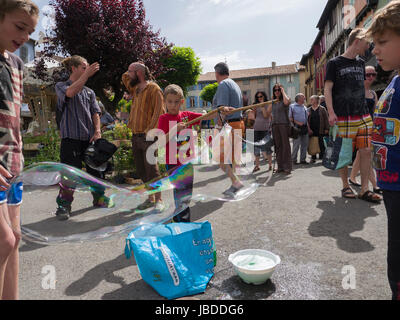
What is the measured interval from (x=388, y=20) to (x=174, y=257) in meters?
2.03

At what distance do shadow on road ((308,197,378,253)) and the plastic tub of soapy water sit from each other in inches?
34.9

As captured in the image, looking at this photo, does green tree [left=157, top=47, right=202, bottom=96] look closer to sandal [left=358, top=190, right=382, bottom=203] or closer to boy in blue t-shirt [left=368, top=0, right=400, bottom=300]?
sandal [left=358, top=190, right=382, bottom=203]

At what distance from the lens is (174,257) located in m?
2.16

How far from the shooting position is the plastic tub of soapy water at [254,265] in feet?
6.86

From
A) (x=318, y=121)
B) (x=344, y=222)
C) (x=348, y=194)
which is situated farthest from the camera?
(x=318, y=121)

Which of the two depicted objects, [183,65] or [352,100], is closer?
[352,100]

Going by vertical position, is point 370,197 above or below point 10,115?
below

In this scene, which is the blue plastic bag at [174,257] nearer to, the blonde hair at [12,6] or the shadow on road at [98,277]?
the shadow on road at [98,277]

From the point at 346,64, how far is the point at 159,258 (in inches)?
143

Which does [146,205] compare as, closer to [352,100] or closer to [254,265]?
[254,265]

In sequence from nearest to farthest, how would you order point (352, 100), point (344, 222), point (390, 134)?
point (390, 134) < point (344, 222) < point (352, 100)

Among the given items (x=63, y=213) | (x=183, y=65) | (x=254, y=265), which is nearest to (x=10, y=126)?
(x=63, y=213)
